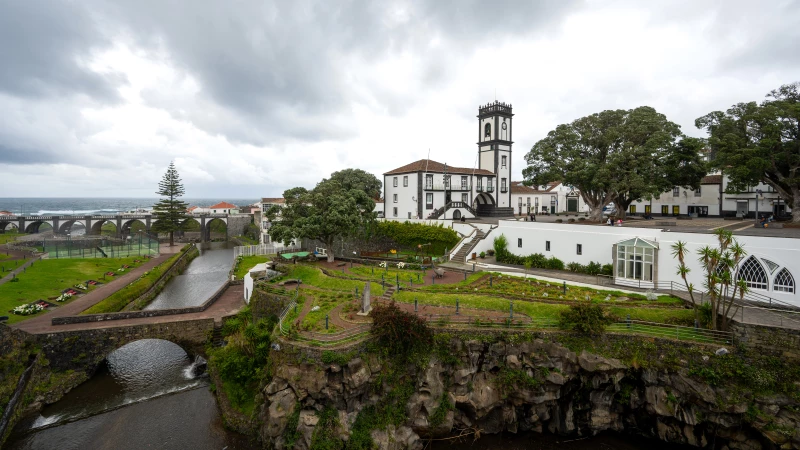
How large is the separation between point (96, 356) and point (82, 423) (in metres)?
5.26

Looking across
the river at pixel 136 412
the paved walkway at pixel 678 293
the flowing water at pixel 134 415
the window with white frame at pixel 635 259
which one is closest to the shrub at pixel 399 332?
the river at pixel 136 412

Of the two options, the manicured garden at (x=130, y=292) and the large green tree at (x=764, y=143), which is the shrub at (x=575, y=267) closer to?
the large green tree at (x=764, y=143)

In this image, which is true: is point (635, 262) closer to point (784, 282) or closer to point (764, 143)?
point (784, 282)

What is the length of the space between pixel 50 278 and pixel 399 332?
36.7 m

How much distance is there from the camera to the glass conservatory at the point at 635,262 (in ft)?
83.8

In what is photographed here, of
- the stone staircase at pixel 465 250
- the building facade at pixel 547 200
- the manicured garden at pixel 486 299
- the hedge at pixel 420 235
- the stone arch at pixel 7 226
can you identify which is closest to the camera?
the manicured garden at pixel 486 299

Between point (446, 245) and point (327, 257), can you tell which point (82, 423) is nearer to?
point (327, 257)

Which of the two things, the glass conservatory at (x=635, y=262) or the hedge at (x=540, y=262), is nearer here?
the glass conservatory at (x=635, y=262)

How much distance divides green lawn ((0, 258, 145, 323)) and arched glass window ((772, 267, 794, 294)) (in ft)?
153

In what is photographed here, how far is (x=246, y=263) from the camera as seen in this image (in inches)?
1804

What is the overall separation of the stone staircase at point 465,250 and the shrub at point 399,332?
17226mm

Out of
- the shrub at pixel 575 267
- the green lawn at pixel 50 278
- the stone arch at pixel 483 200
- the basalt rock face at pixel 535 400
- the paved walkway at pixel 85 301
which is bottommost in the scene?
the basalt rock face at pixel 535 400

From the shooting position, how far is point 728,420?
16.9 m

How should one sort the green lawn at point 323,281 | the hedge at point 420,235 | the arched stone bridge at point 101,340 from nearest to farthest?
the arched stone bridge at point 101,340
the green lawn at point 323,281
the hedge at point 420,235
